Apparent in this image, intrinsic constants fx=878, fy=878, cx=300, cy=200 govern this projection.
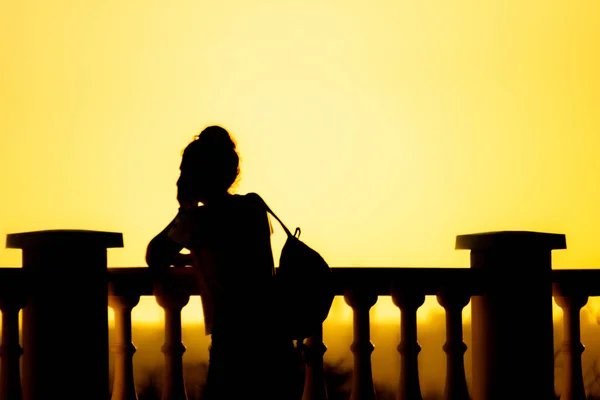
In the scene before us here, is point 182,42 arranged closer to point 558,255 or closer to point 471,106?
point 471,106

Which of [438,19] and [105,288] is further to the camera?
[438,19]

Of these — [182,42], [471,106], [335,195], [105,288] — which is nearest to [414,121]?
[471,106]

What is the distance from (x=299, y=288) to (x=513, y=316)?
149cm

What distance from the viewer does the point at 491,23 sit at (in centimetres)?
673

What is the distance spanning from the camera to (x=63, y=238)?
3.64 metres

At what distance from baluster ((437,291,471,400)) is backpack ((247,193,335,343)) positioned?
1.10 metres

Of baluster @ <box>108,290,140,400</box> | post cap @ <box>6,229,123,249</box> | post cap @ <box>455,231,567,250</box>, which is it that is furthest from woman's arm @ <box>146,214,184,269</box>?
post cap @ <box>455,231,567,250</box>

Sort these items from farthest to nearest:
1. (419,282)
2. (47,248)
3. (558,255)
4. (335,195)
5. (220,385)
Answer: (335,195) → (558,255) → (419,282) → (47,248) → (220,385)

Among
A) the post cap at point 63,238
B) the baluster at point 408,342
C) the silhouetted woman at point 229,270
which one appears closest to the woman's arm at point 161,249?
the silhouetted woman at point 229,270

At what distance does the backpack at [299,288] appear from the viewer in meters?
3.19

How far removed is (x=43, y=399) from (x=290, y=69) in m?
3.38

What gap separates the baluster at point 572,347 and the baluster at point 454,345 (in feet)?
1.82

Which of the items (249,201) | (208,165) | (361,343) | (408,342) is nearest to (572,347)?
(408,342)

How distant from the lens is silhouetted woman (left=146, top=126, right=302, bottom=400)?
3109 millimetres
